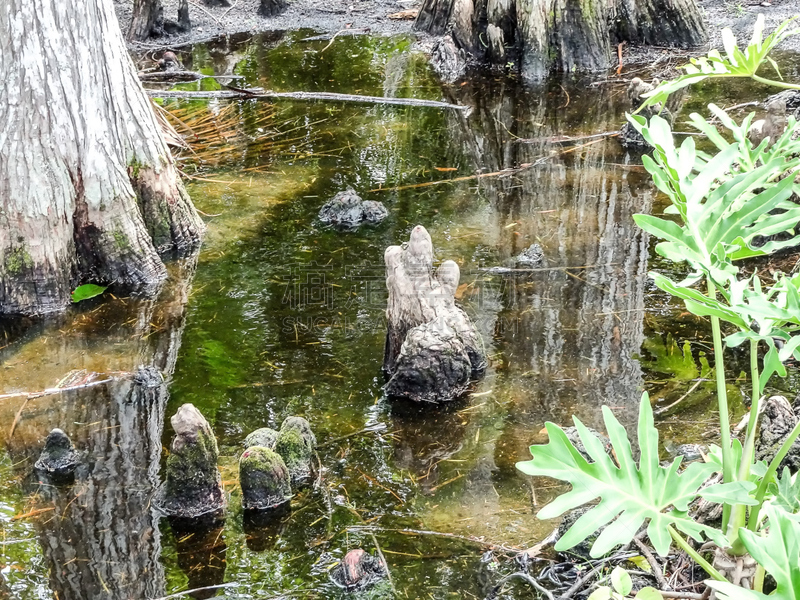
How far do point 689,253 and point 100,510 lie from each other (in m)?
3.05

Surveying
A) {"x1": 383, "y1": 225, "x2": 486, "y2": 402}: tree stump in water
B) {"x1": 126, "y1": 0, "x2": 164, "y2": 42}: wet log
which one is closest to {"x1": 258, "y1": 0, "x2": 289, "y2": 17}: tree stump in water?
{"x1": 126, "y1": 0, "x2": 164, "y2": 42}: wet log

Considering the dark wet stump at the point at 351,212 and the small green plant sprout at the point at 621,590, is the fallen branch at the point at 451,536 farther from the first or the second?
the dark wet stump at the point at 351,212

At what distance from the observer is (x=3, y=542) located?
3.83 m

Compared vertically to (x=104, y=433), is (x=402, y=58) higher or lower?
higher

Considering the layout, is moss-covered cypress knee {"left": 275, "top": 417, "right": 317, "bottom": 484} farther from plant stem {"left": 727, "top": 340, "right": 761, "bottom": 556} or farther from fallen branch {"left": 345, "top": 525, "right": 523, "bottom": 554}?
plant stem {"left": 727, "top": 340, "right": 761, "bottom": 556}

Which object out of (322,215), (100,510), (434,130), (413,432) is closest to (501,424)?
(413,432)

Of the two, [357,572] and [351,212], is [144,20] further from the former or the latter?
[357,572]

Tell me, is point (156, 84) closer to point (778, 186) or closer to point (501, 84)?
point (501, 84)

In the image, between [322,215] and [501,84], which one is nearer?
[322,215]

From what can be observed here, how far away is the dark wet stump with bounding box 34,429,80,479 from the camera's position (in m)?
4.26

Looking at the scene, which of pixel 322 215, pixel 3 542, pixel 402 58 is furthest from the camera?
pixel 402 58

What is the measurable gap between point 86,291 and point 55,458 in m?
1.96

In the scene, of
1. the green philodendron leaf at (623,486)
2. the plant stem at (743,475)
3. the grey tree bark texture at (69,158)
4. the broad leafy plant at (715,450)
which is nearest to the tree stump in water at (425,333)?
the grey tree bark texture at (69,158)

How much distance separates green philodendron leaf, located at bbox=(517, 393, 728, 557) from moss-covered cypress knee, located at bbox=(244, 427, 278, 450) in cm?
241
